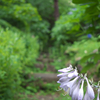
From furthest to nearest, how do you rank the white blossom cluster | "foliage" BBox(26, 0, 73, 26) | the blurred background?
"foliage" BBox(26, 0, 73, 26), the blurred background, the white blossom cluster

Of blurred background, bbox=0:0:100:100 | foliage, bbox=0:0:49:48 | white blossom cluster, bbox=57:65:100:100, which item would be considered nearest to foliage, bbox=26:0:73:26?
blurred background, bbox=0:0:100:100

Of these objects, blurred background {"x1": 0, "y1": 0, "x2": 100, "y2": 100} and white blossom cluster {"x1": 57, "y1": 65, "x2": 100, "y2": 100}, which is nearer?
white blossom cluster {"x1": 57, "y1": 65, "x2": 100, "y2": 100}

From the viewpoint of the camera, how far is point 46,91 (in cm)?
490

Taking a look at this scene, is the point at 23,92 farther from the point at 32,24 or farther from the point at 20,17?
the point at 32,24

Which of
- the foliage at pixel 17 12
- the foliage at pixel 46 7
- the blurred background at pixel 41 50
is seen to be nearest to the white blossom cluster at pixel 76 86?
the blurred background at pixel 41 50

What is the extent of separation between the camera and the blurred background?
1198 mm

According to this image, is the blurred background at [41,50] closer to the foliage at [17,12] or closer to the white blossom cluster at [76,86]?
the foliage at [17,12]

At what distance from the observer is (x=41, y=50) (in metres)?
11.4

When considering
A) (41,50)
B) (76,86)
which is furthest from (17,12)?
(76,86)

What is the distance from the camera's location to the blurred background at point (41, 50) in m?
1.20

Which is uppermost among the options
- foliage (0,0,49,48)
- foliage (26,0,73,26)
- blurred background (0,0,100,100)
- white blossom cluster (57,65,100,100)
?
foliage (26,0,73,26)

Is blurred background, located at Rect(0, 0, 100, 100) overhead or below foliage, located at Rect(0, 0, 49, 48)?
below

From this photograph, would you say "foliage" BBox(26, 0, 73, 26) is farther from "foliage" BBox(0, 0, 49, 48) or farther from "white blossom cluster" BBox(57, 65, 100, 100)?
"white blossom cluster" BBox(57, 65, 100, 100)

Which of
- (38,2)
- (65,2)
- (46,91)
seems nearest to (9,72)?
(46,91)
